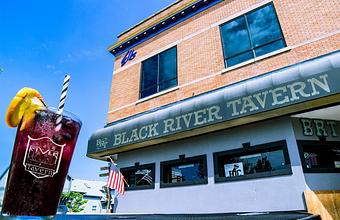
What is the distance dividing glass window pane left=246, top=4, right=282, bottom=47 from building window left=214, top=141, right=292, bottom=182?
3.20 metres

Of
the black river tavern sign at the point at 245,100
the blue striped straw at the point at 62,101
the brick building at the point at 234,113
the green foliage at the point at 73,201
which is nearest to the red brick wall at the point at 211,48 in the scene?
the brick building at the point at 234,113

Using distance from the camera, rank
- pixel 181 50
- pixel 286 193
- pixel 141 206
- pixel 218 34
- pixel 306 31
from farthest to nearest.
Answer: pixel 181 50 → pixel 218 34 → pixel 141 206 → pixel 306 31 → pixel 286 193

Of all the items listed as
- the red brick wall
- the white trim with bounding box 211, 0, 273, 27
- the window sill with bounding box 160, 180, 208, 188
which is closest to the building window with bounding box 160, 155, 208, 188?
the window sill with bounding box 160, 180, 208, 188

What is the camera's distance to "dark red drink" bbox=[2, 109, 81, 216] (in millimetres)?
1551

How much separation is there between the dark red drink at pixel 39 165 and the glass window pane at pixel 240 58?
19.0 ft

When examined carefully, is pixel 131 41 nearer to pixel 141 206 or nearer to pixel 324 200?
pixel 141 206

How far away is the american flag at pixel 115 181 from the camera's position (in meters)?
6.82

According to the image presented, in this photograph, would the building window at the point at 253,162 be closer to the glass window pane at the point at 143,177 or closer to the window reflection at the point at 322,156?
the window reflection at the point at 322,156

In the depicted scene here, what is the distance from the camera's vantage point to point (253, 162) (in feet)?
17.9

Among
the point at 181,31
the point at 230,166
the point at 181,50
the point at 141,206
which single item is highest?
the point at 181,31

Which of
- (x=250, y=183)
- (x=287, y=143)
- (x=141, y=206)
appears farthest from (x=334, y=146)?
(x=141, y=206)

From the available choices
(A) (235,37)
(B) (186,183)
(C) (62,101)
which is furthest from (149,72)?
(C) (62,101)

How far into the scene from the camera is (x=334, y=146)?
5164 millimetres

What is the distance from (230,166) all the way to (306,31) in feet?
13.3
